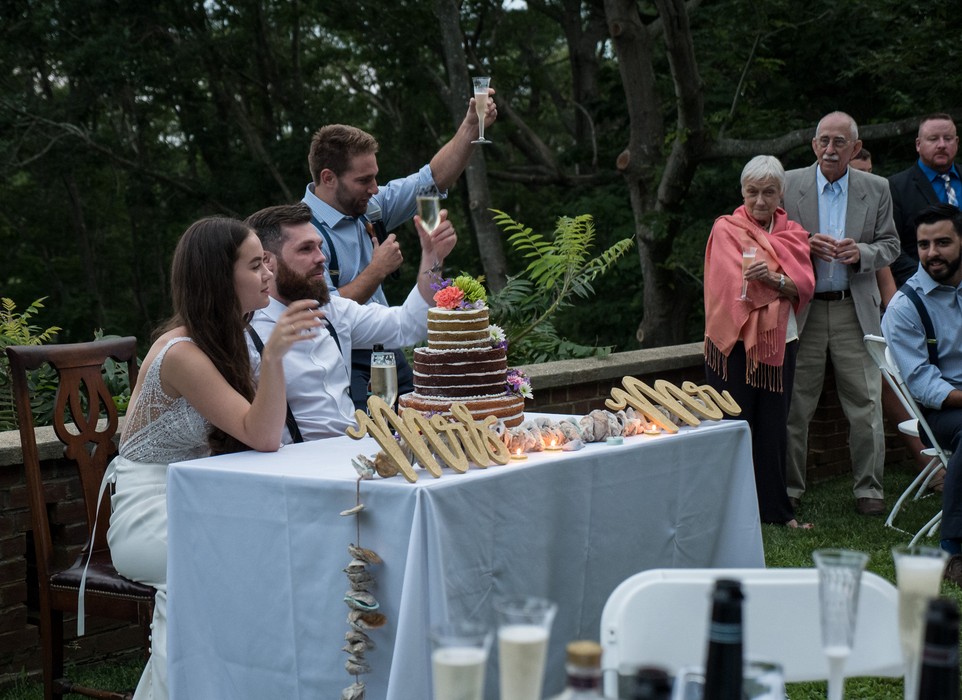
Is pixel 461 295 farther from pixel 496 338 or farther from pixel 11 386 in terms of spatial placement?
pixel 11 386

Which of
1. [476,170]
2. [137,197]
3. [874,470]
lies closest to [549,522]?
[874,470]

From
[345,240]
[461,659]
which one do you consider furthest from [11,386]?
[461,659]

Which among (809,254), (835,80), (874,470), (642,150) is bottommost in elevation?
(874,470)

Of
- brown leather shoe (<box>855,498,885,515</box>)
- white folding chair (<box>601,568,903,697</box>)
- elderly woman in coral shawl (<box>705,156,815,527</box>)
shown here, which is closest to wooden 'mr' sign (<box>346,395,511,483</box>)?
white folding chair (<box>601,568,903,697</box>)

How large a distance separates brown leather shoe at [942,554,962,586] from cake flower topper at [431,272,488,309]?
297 cm

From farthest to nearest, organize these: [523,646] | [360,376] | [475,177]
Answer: [475,177] < [360,376] < [523,646]

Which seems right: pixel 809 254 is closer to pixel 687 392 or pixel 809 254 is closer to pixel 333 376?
pixel 687 392

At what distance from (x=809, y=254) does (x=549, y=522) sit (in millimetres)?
3831

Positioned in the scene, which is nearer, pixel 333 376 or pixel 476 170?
pixel 333 376

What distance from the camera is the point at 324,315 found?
175 inches

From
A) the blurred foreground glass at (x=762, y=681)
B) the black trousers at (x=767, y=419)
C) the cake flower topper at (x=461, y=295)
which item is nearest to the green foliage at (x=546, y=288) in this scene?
the black trousers at (x=767, y=419)

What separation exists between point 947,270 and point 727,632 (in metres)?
4.99

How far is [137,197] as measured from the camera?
1923 centimetres

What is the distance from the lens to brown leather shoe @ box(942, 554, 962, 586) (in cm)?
548
